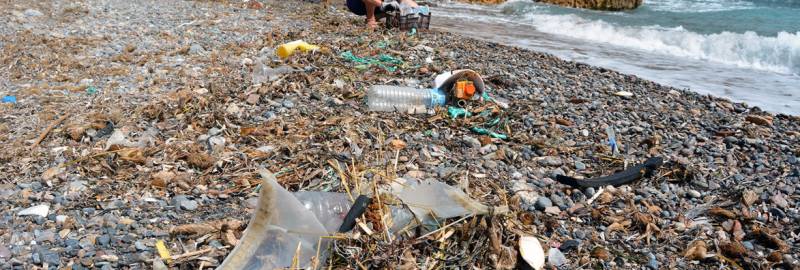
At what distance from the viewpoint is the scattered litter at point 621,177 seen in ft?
10.5

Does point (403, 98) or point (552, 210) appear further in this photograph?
point (403, 98)

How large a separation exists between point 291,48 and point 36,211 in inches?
150

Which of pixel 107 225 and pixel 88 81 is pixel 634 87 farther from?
pixel 88 81

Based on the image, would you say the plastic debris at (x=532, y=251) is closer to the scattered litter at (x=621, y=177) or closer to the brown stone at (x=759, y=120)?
the scattered litter at (x=621, y=177)

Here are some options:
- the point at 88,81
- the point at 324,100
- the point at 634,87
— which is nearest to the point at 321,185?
the point at 324,100

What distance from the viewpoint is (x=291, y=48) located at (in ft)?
20.2

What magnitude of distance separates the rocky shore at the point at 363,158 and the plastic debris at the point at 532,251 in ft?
0.13

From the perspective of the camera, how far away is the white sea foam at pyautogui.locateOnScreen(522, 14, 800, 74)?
329 inches

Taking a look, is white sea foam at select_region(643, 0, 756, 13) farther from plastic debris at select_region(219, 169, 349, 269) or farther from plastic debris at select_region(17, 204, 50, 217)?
plastic debris at select_region(17, 204, 50, 217)

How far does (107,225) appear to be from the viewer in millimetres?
2521

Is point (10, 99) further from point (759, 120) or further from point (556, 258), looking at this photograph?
point (759, 120)

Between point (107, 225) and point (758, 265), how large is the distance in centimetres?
305

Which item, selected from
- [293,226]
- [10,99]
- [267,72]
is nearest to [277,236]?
[293,226]

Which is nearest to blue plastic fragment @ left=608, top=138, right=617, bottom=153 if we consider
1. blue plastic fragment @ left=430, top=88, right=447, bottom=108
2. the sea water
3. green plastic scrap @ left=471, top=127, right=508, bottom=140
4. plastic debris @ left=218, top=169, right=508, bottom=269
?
green plastic scrap @ left=471, top=127, right=508, bottom=140
